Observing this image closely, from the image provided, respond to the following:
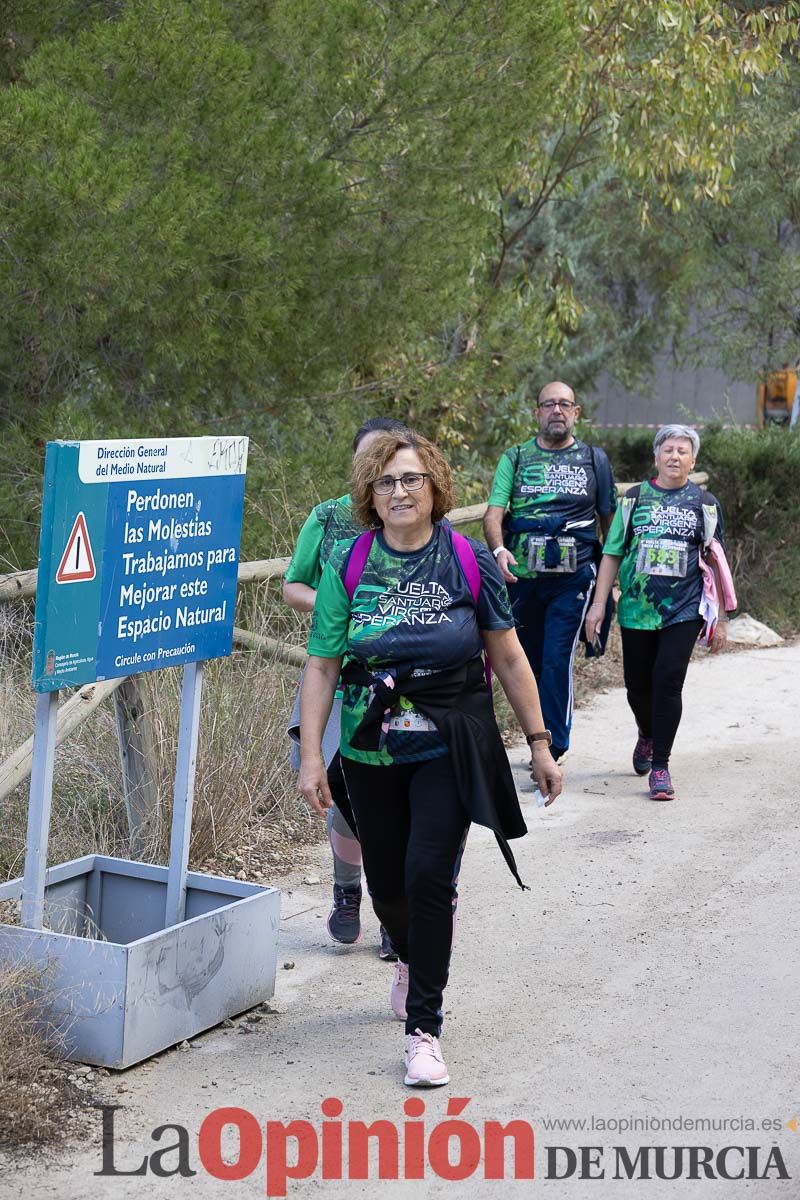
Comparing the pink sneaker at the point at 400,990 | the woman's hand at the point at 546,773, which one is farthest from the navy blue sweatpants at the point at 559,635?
the woman's hand at the point at 546,773

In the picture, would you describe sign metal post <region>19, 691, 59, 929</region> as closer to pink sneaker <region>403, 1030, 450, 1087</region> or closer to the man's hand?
pink sneaker <region>403, 1030, 450, 1087</region>

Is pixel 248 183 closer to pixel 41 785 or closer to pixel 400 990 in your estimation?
pixel 41 785

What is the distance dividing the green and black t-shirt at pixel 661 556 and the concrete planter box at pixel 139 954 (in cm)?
310

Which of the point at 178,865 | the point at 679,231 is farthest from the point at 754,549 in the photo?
the point at 679,231

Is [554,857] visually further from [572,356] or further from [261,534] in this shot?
[572,356]

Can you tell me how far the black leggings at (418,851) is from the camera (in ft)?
13.4

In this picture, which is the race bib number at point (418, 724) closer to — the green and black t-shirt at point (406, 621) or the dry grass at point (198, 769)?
the green and black t-shirt at point (406, 621)

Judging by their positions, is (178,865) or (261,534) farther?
(261,534)

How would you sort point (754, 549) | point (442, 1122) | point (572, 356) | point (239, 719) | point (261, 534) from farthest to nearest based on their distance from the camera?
point (572, 356)
point (754, 549)
point (261, 534)
point (239, 719)
point (442, 1122)

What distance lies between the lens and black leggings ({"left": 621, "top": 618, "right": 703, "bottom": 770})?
721cm

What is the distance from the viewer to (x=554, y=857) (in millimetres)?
6328

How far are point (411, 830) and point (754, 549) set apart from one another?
9048mm

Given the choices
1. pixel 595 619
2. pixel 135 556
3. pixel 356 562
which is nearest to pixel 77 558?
pixel 135 556

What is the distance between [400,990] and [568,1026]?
20.3 inches
